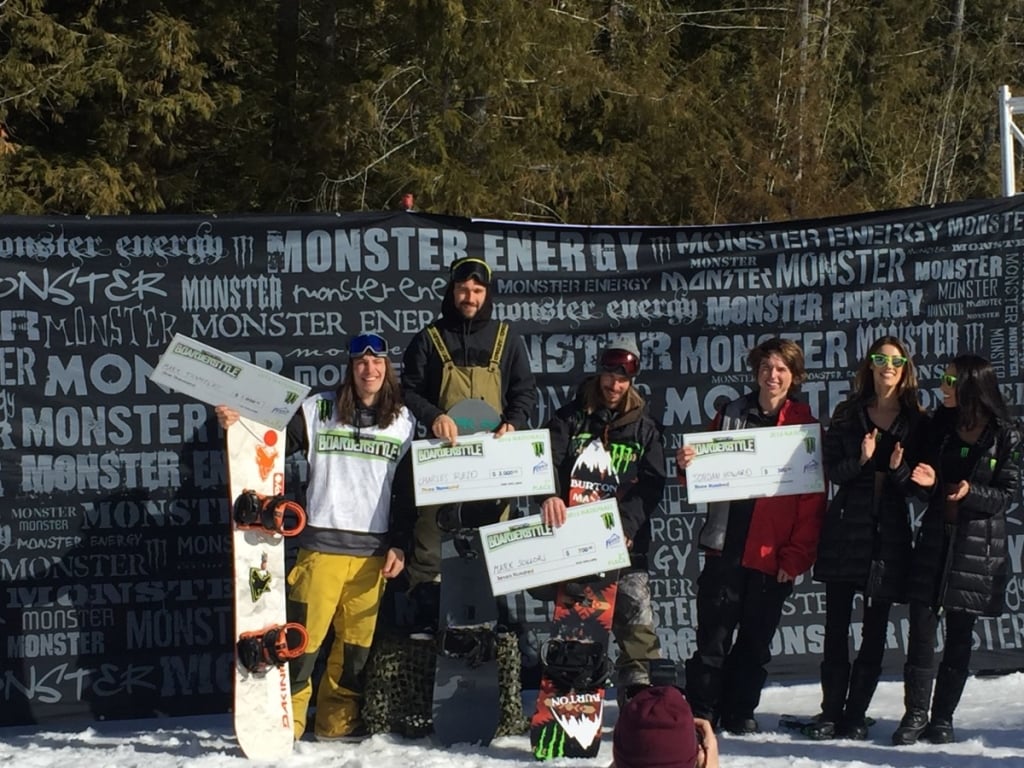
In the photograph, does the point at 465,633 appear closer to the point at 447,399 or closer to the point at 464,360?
the point at 447,399

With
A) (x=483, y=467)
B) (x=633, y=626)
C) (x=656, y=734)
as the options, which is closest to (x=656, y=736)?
(x=656, y=734)

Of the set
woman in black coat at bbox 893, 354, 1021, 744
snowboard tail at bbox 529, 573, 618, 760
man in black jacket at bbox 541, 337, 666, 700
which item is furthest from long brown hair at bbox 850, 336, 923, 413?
snowboard tail at bbox 529, 573, 618, 760

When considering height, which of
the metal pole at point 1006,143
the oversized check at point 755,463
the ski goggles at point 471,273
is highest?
the metal pole at point 1006,143

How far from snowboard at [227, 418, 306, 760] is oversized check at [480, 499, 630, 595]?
0.83 m

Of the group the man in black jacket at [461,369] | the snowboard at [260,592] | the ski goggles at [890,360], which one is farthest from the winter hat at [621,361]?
the snowboard at [260,592]

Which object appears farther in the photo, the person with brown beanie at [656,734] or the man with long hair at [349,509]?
the man with long hair at [349,509]

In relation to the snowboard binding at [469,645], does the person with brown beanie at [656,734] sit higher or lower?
higher

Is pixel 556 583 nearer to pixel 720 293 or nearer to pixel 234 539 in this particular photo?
pixel 234 539

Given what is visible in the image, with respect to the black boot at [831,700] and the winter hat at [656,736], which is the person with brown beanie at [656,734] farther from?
the black boot at [831,700]

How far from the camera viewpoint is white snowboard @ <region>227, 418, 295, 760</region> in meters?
5.35

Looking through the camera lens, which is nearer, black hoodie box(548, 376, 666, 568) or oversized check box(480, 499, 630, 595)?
oversized check box(480, 499, 630, 595)

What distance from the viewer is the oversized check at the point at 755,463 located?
5512 mm

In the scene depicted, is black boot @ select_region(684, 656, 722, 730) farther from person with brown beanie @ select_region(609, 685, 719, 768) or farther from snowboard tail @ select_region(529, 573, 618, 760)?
person with brown beanie @ select_region(609, 685, 719, 768)

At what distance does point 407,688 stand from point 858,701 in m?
1.88
